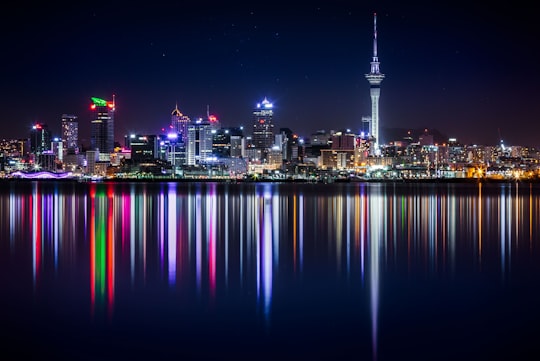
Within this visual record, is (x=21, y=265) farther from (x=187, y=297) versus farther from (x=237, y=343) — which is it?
(x=237, y=343)

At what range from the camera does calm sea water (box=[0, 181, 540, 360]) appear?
734cm

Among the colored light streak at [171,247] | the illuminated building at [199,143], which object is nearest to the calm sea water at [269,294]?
the colored light streak at [171,247]

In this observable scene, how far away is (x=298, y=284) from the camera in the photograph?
36.2ft

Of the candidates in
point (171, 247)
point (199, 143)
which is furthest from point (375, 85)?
point (171, 247)

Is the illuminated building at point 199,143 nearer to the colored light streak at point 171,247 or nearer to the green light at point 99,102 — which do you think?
the green light at point 99,102

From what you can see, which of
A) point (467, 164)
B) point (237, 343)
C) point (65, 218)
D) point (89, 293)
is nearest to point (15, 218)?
point (65, 218)

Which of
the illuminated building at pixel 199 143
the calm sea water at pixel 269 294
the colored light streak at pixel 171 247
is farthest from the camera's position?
the illuminated building at pixel 199 143

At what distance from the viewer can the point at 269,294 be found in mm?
10133

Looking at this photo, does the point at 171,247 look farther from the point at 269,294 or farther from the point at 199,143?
the point at 199,143

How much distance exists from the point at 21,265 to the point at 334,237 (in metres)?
8.64

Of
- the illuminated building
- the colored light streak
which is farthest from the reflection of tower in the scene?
the colored light streak

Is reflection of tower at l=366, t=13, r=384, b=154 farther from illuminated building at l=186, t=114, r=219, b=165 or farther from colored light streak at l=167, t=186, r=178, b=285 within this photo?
colored light streak at l=167, t=186, r=178, b=285

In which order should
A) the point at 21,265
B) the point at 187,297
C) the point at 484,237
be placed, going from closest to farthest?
the point at 187,297 < the point at 21,265 < the point at 484,237

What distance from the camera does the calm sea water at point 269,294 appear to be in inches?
289
